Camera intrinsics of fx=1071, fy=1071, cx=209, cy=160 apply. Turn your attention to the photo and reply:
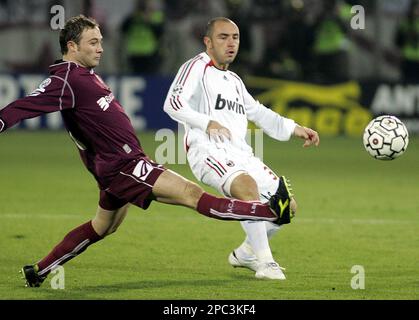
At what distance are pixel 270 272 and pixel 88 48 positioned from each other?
87.7 inches

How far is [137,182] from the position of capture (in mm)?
7598

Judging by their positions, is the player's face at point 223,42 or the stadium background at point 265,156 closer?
the stadium background at point 265,156

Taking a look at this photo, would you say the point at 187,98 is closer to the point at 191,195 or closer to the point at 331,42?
the point at 191,195

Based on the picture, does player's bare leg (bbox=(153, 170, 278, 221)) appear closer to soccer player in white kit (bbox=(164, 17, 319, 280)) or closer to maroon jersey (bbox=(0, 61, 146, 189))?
maroon jersey (bbox=(0, 61, 146, 189))

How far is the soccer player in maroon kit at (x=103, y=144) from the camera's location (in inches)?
293

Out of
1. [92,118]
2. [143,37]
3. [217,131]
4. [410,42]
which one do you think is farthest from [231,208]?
[410,42]

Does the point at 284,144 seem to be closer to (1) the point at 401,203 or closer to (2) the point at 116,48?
(2) the point at 116,48

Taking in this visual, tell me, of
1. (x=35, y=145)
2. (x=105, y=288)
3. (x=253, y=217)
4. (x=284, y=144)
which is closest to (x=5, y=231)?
(x=105, y=288)

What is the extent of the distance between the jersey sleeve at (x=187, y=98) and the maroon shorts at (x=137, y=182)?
0.67 meters

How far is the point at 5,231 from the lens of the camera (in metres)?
10.8

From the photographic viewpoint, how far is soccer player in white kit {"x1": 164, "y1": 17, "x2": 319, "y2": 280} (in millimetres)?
8344

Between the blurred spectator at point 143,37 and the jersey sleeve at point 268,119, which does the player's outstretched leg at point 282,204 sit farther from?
the blurred spectator at point 143,37

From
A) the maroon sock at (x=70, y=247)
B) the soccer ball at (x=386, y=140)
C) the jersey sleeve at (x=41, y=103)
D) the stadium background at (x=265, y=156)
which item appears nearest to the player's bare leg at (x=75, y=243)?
the maroon sock at (x=70, y=247)

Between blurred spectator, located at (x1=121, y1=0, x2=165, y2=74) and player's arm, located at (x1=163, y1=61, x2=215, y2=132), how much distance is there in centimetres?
1259
